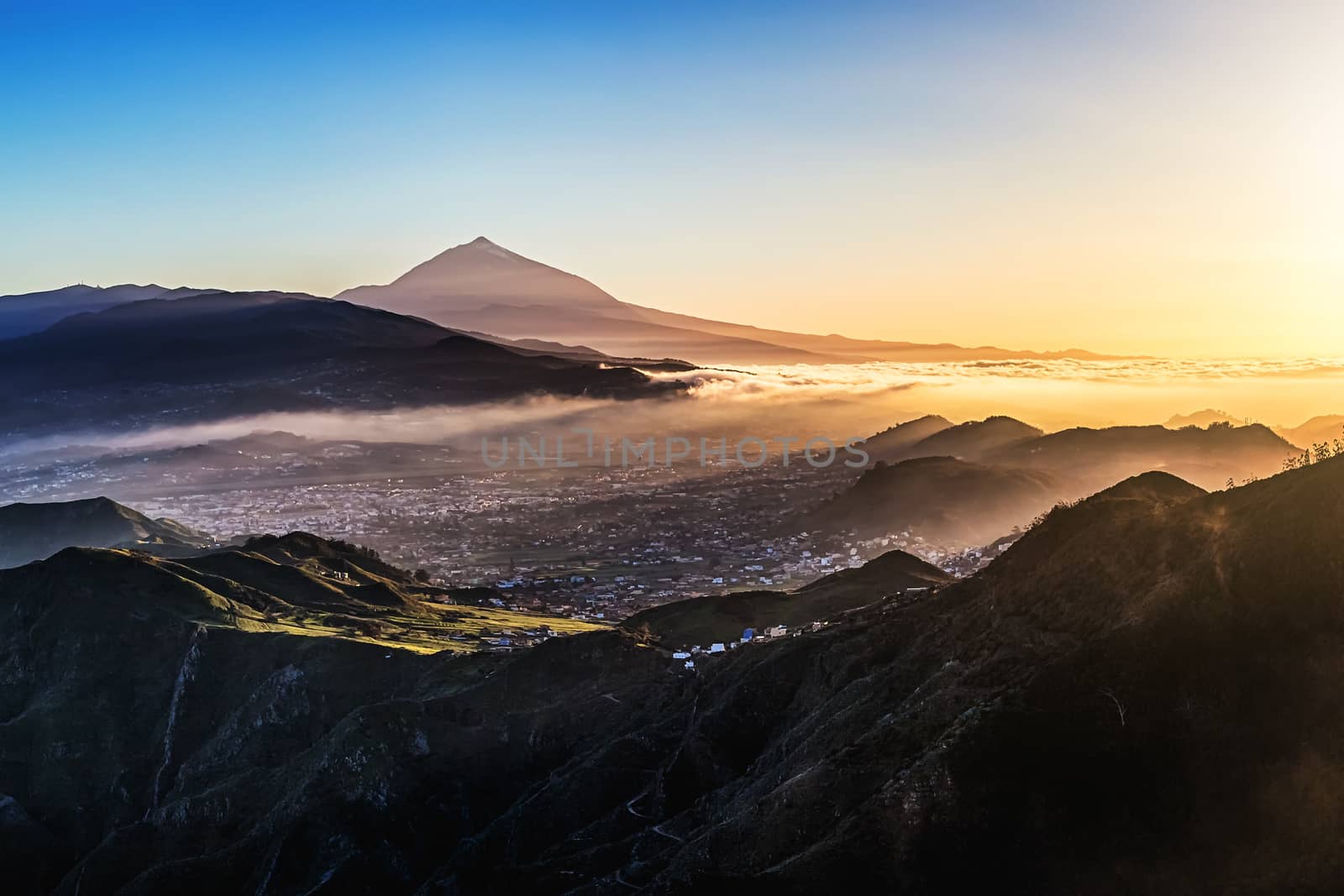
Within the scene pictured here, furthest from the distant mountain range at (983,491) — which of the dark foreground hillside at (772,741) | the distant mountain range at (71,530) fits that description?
the distant mountain range at (71,530)

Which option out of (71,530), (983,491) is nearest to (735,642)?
(983,491)

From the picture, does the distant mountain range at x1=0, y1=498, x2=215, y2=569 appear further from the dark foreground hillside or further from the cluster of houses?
the cluster of houses

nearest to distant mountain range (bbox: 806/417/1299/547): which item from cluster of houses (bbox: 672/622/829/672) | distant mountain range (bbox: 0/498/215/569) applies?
cluster of houses (bbox: 672/622/829/672)

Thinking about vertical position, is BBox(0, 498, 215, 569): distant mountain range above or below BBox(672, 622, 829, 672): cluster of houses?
below

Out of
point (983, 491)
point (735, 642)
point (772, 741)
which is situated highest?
point (772, 741)

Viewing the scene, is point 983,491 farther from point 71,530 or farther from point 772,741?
point 71,530

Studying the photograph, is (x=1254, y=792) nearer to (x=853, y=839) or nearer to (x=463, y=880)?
(x=853, y=839)
